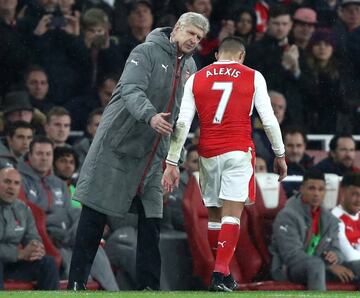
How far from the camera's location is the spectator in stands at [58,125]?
1541 centimetres

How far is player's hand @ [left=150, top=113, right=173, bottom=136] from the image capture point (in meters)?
10.8

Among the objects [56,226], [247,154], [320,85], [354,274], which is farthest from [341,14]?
[247,154]

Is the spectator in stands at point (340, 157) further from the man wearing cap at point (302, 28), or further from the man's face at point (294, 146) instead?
the man wearing cap at point (302, 28)

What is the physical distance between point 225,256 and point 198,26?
5.64 feet

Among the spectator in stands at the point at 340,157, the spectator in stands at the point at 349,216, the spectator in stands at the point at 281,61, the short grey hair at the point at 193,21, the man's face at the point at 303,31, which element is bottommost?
the spectator in stands at the point at 349,216

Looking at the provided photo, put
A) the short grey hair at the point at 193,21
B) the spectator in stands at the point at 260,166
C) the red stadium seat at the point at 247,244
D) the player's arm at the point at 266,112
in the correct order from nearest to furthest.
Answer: the short grey hair at the point at 193,21
the player's arm at the point at 266,112
the red stadium seat at the point at 247,244
the spectator in stands at the point at 260,166

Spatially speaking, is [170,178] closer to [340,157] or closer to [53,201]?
[53,201]

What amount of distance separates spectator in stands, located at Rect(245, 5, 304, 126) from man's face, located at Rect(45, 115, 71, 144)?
2.96 meters

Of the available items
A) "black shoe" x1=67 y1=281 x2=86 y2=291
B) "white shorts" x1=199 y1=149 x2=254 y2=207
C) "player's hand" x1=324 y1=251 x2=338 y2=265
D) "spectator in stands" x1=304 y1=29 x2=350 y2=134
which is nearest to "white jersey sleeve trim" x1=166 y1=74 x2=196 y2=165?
"white shorts" x1=199 y1=149 x2=254 y2=207

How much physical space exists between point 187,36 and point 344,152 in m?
5.89

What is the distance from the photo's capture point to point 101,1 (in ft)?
59.3

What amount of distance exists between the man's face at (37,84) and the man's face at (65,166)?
1.37 metres

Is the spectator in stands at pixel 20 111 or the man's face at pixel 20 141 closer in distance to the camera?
the man's face at pixel 20 141

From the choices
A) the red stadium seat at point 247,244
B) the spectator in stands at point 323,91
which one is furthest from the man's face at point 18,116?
the spectator in stands at point 323,91
